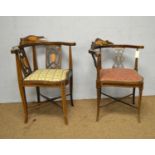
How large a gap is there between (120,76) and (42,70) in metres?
0.83

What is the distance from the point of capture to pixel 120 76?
1.98 meters

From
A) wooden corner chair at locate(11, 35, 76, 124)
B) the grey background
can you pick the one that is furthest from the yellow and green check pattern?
the grey background

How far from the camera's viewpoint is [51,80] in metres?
1.92

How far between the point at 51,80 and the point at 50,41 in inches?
23.5

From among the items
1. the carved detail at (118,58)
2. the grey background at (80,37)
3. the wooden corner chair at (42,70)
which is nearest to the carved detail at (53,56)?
the wooden corner chair at (42,70)

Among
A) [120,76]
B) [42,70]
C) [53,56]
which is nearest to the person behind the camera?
[120,76]

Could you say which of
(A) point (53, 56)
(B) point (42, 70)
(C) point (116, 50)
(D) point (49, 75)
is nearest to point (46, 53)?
(A) point (53, 56)

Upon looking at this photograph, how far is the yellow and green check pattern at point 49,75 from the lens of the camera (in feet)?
6.36

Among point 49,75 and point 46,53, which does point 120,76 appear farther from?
point 46,53

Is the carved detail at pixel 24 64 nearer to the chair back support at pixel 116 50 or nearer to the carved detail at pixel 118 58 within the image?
the chair back support at pixel 116 50

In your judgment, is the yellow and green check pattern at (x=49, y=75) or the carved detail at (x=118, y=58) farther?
the carved detail at (x=118, y=58)

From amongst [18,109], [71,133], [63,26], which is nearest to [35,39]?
[63,26]

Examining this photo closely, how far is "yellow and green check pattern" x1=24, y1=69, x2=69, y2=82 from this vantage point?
6.36 ft
